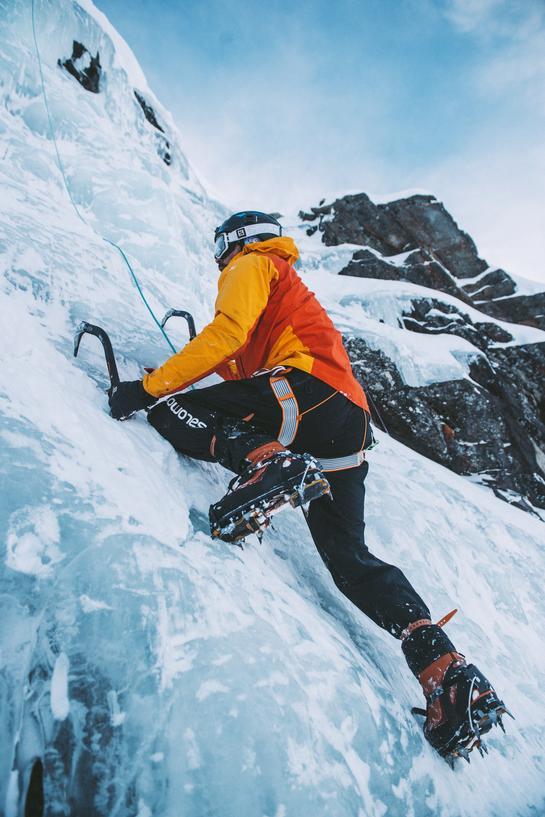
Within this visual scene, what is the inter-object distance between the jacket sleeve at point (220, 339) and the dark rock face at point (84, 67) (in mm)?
6984

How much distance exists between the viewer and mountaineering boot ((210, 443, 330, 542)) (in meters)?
1.35

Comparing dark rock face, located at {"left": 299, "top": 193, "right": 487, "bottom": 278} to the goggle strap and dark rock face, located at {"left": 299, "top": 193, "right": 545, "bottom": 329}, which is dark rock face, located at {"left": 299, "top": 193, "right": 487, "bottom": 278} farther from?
the goggle strap

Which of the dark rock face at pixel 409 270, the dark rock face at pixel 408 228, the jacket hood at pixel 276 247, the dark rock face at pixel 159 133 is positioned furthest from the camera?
the dark rock face at pixel 408 228

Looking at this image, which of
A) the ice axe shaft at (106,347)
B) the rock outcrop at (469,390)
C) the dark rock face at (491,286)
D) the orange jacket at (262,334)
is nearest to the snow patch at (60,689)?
the orange jacket at (262,334)

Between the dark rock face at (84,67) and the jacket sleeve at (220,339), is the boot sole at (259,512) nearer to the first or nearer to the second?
the jacket sleeve at (220,339)

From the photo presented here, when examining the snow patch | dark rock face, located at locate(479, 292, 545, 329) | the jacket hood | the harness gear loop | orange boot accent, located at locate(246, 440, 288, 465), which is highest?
dark rock face, located at locate(479, 292, 545, 329)

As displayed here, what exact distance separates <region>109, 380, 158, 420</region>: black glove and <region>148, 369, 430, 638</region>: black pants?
13 cm

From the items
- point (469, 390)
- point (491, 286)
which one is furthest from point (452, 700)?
point (491, 286)

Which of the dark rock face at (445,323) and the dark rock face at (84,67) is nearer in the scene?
the dark rock face at (84,67)

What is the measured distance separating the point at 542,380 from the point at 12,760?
12262 mm

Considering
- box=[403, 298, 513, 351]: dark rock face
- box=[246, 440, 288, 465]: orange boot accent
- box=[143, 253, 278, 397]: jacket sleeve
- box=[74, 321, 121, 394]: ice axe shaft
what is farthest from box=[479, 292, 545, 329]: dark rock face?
box=[74, 321, 121, 394]: ice axe shaft

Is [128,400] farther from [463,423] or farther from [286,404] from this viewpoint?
[463,423]

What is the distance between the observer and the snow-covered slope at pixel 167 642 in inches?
29.1

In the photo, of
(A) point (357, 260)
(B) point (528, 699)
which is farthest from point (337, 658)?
(A) point (357, 260)
